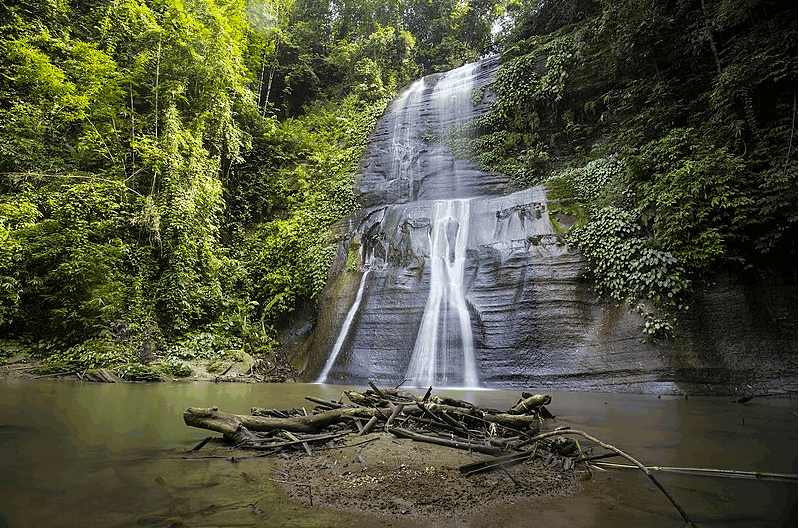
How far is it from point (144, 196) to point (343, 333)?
241 inches

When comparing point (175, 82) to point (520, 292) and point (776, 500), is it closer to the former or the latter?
point (520, 292)

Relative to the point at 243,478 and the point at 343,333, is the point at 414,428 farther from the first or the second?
the point at 343,333

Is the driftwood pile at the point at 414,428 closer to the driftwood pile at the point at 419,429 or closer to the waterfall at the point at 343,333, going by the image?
the driftwood pile at the point at 419,429

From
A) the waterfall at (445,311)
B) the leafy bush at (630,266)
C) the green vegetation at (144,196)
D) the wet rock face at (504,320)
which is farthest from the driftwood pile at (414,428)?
the green vegetation at (144,196)

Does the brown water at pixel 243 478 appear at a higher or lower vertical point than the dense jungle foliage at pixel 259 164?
lower

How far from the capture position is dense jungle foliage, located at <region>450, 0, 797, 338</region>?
23.2ft

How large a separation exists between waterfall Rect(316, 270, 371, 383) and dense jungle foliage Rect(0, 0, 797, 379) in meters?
1.39

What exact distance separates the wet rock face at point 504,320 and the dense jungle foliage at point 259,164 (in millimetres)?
537

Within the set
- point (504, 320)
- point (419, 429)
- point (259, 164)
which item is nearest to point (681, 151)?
point (504, 320)

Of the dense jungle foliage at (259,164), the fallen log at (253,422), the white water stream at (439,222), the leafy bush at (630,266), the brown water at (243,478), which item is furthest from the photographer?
the white water stream at (439,222)

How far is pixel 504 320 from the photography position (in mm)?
8258

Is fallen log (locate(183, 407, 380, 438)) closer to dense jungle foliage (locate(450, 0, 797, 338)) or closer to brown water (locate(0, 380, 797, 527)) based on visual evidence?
brown water (locate(0, 380, 797, 527))

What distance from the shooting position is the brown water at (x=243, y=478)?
1766 millimetres

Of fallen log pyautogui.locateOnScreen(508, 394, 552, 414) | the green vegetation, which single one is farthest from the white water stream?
fallen log pyautogui.locateOnScreen(508, 394, 552, 414)
